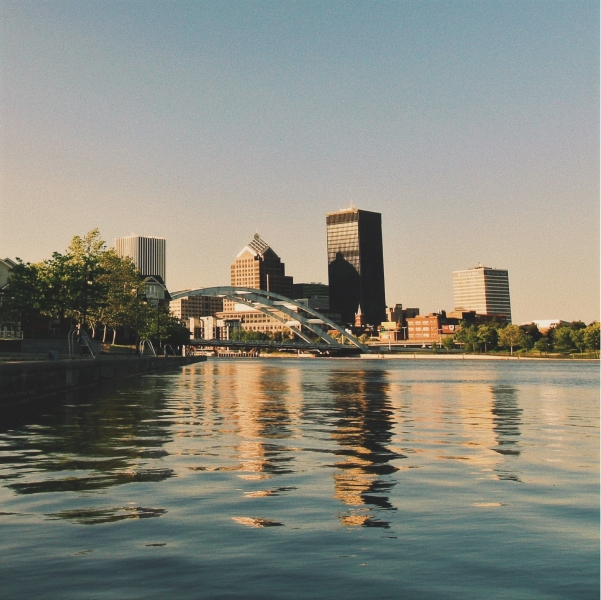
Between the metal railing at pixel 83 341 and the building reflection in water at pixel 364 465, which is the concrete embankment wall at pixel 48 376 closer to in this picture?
the metal railing at pixel 83 341

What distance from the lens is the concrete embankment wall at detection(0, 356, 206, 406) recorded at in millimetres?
30250

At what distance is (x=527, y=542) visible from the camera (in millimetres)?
8711

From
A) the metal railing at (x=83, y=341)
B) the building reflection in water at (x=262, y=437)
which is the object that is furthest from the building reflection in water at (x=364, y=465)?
the metal railing at (x=83, y=341)

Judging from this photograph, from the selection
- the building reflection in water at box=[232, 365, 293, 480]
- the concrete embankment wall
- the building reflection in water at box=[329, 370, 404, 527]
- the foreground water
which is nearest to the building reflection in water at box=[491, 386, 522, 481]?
the foreground water

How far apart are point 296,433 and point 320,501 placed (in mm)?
10242

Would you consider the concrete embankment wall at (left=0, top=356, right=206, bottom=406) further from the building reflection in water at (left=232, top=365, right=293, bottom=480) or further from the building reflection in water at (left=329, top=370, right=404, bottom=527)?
the building reflection in water at (left=329, top=370, right=404, bottom=527)

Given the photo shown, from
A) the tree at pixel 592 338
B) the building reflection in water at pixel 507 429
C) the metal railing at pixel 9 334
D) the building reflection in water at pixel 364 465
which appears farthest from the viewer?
the tree at pixel 592 338

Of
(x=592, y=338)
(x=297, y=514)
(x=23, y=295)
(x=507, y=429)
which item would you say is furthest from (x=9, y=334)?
(x=592, y=338)

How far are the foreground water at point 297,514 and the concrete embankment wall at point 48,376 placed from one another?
29.8ft

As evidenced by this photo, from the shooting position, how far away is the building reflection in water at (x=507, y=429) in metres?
14.7

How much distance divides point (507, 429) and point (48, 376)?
24002 millimetres

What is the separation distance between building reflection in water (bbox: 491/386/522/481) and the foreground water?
0.47 feet

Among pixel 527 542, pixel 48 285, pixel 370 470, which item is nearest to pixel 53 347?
pixel 48 285

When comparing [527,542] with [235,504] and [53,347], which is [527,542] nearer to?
[235,504]
